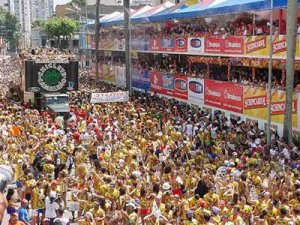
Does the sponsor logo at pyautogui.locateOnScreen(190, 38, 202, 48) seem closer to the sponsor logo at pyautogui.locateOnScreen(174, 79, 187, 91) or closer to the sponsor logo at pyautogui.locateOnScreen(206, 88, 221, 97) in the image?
the sponsor logo at pyautogui.locateOnScreen(174, 79, 187, 91)

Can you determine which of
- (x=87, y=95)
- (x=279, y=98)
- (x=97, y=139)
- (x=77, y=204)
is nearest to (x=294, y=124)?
(x=279, y=98)

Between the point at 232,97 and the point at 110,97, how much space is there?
5348 millimetres

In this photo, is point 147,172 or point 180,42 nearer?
point 147,172

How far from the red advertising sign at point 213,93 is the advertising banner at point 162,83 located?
4.66m

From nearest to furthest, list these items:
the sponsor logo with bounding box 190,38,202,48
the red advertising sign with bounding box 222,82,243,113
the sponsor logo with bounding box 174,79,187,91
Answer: the red advertising sign with bounding box 222,82,243,113 < the sponsor logo with bounding box 190,38,202,48 < the sponsor logo with bounding box 174,79,187,91

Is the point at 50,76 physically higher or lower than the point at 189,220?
higher

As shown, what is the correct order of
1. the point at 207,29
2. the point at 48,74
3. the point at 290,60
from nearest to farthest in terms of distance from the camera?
1. the point at 290,60
2. the point at 48,74
3. the point at 207,29

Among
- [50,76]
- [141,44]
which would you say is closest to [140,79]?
[141,44]

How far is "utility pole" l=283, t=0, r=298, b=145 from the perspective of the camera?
63.4ft

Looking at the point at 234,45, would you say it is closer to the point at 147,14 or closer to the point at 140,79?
the point at 147,14

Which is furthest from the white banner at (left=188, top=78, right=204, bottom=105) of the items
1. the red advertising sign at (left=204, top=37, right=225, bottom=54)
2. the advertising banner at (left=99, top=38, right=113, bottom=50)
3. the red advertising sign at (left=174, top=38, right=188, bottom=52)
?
the advertising banner at (left=99, top=38, right=113, bottom=50)

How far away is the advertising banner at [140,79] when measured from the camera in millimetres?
36656

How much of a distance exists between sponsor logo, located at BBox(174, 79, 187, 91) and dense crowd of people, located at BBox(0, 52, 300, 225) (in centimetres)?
774

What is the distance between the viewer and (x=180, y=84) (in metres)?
30.8
